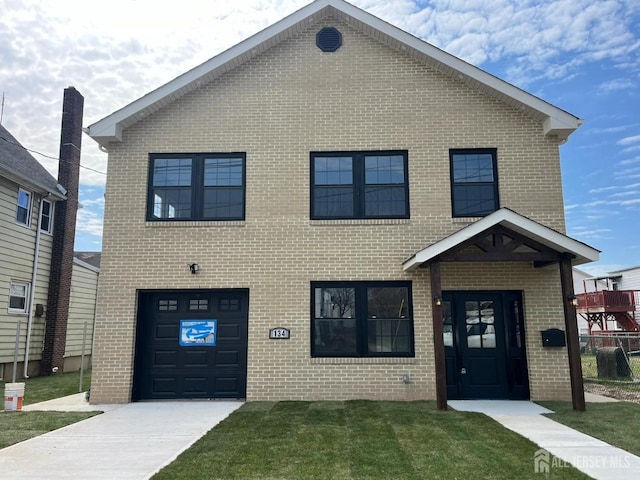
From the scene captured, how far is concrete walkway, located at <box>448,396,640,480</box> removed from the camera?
5.52 metres

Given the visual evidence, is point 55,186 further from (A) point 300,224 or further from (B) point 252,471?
(B) point 252,471

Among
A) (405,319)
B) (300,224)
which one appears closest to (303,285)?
(300,224)

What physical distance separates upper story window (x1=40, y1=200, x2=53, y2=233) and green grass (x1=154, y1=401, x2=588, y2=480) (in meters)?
12.4

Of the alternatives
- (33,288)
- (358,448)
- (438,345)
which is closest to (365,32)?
(438,345)

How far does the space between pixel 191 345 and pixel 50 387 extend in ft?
18.2

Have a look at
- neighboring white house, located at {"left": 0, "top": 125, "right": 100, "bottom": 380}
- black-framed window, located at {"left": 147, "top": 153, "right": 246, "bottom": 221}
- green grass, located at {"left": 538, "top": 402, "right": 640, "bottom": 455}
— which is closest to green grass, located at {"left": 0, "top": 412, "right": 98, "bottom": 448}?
black-framed window, located at {"left": 147, "top": 153, "right": 246, "bottom": 221}

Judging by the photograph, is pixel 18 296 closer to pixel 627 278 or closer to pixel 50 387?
pixel 50 387

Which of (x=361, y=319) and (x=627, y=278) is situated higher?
(x=627, y=278)

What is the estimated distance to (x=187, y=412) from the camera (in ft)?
29.4

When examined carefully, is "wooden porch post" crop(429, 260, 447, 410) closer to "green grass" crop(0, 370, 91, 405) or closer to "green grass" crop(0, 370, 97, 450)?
"green grass" crop(0, 370, 97, 450)

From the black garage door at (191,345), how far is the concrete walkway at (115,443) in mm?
566

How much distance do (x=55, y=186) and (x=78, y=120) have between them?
8.71 ft

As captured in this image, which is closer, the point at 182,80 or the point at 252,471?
the point at 252,471

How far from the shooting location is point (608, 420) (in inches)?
317
